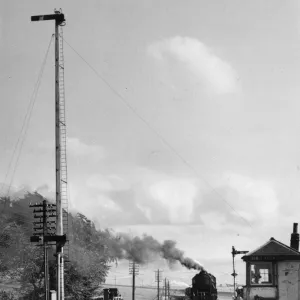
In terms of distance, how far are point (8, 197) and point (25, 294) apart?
1815cm

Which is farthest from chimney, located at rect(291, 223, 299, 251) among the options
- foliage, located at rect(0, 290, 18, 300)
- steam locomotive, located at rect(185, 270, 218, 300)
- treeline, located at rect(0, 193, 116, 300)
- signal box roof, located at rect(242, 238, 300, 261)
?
foliage, located at rect(0, 290, 18, 300)

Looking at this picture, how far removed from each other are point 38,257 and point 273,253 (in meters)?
48.9

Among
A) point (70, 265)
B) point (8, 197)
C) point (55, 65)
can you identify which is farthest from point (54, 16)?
point (8, 197)

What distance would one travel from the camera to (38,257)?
238 feet

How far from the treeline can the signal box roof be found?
4261 centimetres

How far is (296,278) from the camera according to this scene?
28.7m

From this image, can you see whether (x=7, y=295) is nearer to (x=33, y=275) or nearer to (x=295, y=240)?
(x=33, y=275)

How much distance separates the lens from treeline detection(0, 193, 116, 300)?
70688 mm

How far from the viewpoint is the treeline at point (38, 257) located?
232 feet

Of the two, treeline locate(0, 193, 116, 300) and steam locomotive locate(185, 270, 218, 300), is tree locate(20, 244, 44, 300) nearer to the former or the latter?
treeline locate(0, 193, 116, 300)

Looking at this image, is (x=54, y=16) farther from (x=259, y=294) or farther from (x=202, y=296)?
(x=202, y=296)

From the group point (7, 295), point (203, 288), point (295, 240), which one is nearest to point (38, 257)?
point (7, 295)

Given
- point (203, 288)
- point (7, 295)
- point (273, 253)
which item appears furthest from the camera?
point (7, 295)

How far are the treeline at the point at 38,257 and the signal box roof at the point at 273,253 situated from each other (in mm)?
42605
